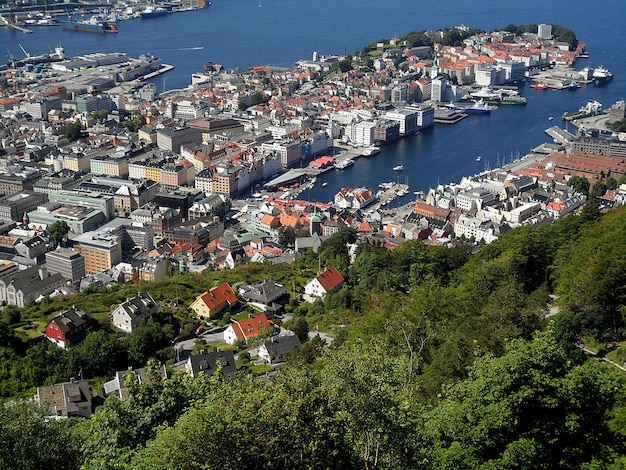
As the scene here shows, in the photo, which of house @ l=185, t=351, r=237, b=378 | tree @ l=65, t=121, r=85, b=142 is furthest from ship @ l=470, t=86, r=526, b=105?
house @ l=185, t=351, r=237, b=378

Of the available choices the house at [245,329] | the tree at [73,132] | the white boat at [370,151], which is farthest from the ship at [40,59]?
the house at [245,329]

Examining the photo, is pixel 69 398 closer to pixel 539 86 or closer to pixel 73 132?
pixel 73 132

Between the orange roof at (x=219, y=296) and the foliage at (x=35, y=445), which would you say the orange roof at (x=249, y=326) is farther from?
the foliage at (x=35, y=445)

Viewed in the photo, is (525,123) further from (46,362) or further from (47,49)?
(47,49)

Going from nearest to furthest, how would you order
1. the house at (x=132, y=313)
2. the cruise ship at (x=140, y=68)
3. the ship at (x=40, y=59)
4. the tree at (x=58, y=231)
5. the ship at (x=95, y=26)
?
the house at (x=132, y=313), the tree at (x=58, y=231), the cruise ship at (x=140, y=68), the ship at (x=40, y=59), the ship at (x=95, y=26)

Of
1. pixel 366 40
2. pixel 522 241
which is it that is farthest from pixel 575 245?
pixel 366 40
